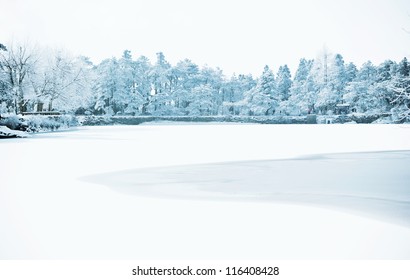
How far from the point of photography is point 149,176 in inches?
333

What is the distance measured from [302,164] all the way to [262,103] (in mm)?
48145

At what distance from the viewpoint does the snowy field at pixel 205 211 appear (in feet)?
13.3

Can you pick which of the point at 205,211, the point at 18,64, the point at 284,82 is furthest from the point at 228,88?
the point at 205,211

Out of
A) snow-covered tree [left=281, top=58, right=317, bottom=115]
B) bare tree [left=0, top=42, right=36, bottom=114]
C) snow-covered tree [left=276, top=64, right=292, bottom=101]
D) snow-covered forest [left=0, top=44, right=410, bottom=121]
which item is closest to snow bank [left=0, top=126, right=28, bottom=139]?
bare tree [left=0, top=42, right=36, bottom=114]

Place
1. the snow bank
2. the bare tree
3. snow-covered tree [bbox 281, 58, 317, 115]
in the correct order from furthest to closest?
1. snow-covered tree [bbox 281, 58, 317, 115]
2. the bare tree
3. the snow bank

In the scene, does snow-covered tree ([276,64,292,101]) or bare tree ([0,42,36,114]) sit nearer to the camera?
bare tree ([0,42,36,114])

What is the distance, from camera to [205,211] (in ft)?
18.0

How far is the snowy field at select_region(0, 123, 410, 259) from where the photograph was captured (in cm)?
407

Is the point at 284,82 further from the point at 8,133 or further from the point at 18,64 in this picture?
the point at 8,133

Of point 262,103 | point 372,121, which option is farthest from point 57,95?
point 372,121

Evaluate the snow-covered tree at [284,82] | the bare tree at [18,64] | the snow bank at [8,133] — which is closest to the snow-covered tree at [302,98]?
the snow-covered tree at [284,82]

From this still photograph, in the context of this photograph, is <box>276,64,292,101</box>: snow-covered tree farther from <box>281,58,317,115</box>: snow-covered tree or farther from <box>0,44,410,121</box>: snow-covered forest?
<box>281,58,317,115</box>: snow-covered tree

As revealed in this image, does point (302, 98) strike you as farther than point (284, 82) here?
No

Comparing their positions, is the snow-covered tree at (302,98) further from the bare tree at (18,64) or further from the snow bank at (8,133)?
the snow bank at (8,133)
